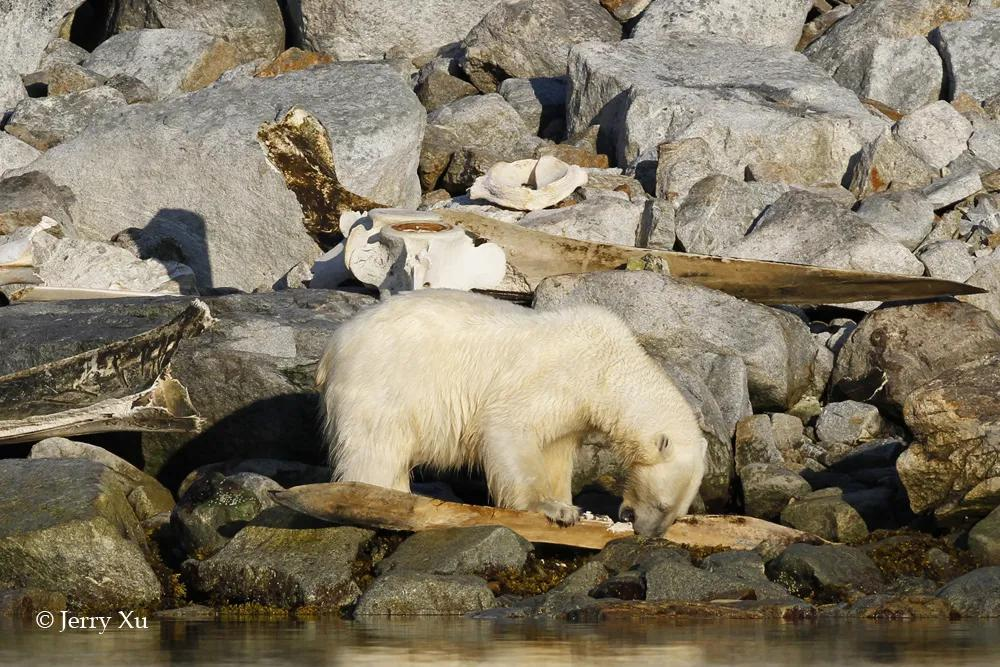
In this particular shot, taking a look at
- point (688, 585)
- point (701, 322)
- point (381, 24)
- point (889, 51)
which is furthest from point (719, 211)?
point (381, 24)

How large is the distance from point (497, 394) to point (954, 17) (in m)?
14.5

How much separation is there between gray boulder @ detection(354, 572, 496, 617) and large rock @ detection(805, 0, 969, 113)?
1376cm

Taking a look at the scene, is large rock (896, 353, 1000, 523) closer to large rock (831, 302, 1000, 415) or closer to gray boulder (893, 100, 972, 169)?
large rock (831, 302, 1000, 415)

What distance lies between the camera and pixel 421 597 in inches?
360

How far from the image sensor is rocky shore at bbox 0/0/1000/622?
9.80 metres

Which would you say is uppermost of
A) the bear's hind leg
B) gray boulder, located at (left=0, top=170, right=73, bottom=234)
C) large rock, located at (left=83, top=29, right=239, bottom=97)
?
large rock, located at (left=83, top=29, right=239, bottom=97)

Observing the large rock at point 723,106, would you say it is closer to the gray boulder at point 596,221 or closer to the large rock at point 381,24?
the gray boulder at point 596,221

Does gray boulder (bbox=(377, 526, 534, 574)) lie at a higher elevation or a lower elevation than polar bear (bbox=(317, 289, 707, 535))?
lower

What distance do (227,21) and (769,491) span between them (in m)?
15.2

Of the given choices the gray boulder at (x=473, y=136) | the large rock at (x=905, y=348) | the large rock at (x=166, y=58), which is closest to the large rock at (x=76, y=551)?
the large rock at (x=905, y=348)

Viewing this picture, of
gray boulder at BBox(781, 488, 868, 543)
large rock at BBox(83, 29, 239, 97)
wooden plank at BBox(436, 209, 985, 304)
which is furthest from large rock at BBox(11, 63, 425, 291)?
gray boulder at BBox(781, 488, 868, 543)

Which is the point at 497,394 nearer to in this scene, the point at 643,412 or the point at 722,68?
the point at 643,412

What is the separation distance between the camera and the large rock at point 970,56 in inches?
835

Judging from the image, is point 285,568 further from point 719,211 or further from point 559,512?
point 719,211
